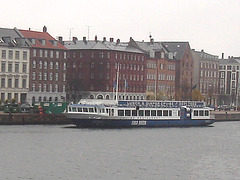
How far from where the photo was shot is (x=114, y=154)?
238 feet

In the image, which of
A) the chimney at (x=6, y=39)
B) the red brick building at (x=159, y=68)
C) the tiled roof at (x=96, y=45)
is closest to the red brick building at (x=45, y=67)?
the chimney at (x=6, y=39)

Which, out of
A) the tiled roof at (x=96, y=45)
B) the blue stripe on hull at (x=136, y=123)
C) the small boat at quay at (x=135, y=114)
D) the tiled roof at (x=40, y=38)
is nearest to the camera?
the blue stripe on hull at (x=136, y=123)

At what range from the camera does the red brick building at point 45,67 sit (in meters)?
143

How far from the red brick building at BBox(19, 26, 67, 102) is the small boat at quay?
40321 mm

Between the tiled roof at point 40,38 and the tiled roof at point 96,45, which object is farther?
the tiled roof at point 96,45

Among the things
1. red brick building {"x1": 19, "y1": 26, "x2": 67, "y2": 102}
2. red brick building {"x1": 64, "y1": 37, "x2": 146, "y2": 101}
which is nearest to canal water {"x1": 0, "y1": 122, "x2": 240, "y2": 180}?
red brick building {"x1": 19, "y1": 26, "x2": 67, "y2": 102}

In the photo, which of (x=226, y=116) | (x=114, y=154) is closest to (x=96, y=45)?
(x=226, y=116)

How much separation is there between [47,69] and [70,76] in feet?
58.2

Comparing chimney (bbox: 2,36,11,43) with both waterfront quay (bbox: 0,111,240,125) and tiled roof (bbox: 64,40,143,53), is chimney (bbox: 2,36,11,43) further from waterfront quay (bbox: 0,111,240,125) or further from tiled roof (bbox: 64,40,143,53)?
waterfront quay (bbox: 0,111,240,125)

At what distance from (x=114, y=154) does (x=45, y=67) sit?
7534 cm

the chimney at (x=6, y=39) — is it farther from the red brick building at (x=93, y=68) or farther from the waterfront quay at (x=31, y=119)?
the waterfront quay at (x=31, y=119)

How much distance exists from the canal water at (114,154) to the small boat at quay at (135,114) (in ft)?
6.94

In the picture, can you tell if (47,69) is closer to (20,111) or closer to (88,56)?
(88,56)

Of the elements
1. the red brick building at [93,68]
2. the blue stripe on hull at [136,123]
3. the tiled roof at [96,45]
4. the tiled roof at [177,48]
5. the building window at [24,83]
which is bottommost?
the blue stripe on hull at [136,123]
